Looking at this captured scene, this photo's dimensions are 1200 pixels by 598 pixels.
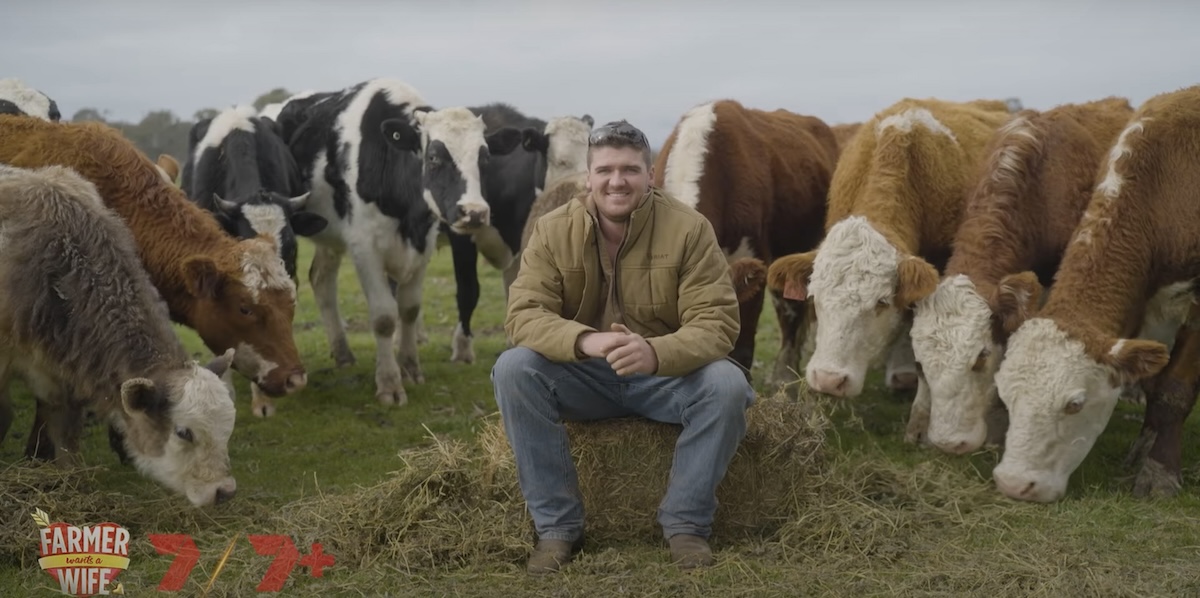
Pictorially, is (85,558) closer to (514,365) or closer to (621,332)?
(514,365)

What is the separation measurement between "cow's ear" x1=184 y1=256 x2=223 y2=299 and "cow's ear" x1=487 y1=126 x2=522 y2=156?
382cm

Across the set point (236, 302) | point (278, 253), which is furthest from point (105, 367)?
point (278, 253)

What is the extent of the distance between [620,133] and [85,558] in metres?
2.96

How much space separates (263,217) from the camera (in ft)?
28.2

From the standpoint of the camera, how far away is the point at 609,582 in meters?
4.89

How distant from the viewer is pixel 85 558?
16.2 feet

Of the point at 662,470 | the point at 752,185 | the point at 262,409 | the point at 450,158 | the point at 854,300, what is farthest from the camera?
the point at 450,158

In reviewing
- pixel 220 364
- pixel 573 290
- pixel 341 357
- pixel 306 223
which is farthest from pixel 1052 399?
pixel 341 357

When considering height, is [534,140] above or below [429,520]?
above

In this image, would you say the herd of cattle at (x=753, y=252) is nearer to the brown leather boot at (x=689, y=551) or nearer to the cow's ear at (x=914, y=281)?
the cow's ear at (x=914, y=281)

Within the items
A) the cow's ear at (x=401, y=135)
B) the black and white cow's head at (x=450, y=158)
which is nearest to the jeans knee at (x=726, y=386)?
the black and white cow's head at (x=450, y=158)

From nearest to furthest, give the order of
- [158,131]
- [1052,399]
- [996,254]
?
[1052,399]
[996,254]
[158,131]

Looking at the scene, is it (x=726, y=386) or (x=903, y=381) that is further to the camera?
(x=903, y=381)

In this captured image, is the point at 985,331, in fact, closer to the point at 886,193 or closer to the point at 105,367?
the point at 886,193
